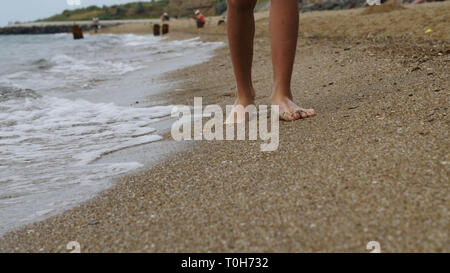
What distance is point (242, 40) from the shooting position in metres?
2.23

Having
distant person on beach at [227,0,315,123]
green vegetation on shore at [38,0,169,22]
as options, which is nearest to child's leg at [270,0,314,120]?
distant person on beach at [227,0,315,123]

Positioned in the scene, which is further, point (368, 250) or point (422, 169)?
point (422, 169)

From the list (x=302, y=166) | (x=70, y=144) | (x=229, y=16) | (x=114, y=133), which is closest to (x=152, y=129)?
(x=114, y=133)

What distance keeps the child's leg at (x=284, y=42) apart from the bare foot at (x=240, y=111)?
241 mm

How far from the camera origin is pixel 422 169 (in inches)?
50.6

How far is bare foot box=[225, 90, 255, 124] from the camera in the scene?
2277 mm

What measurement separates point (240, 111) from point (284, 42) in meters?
0.46

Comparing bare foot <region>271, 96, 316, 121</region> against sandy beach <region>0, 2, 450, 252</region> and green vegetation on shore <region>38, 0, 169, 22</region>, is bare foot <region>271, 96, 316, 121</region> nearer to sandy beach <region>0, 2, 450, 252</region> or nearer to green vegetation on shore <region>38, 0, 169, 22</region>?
sandy beach <region>0, 2, 450, 252</region>

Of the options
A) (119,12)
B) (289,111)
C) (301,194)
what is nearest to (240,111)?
(289,111)

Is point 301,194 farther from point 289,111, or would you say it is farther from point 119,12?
→ point 119,12
